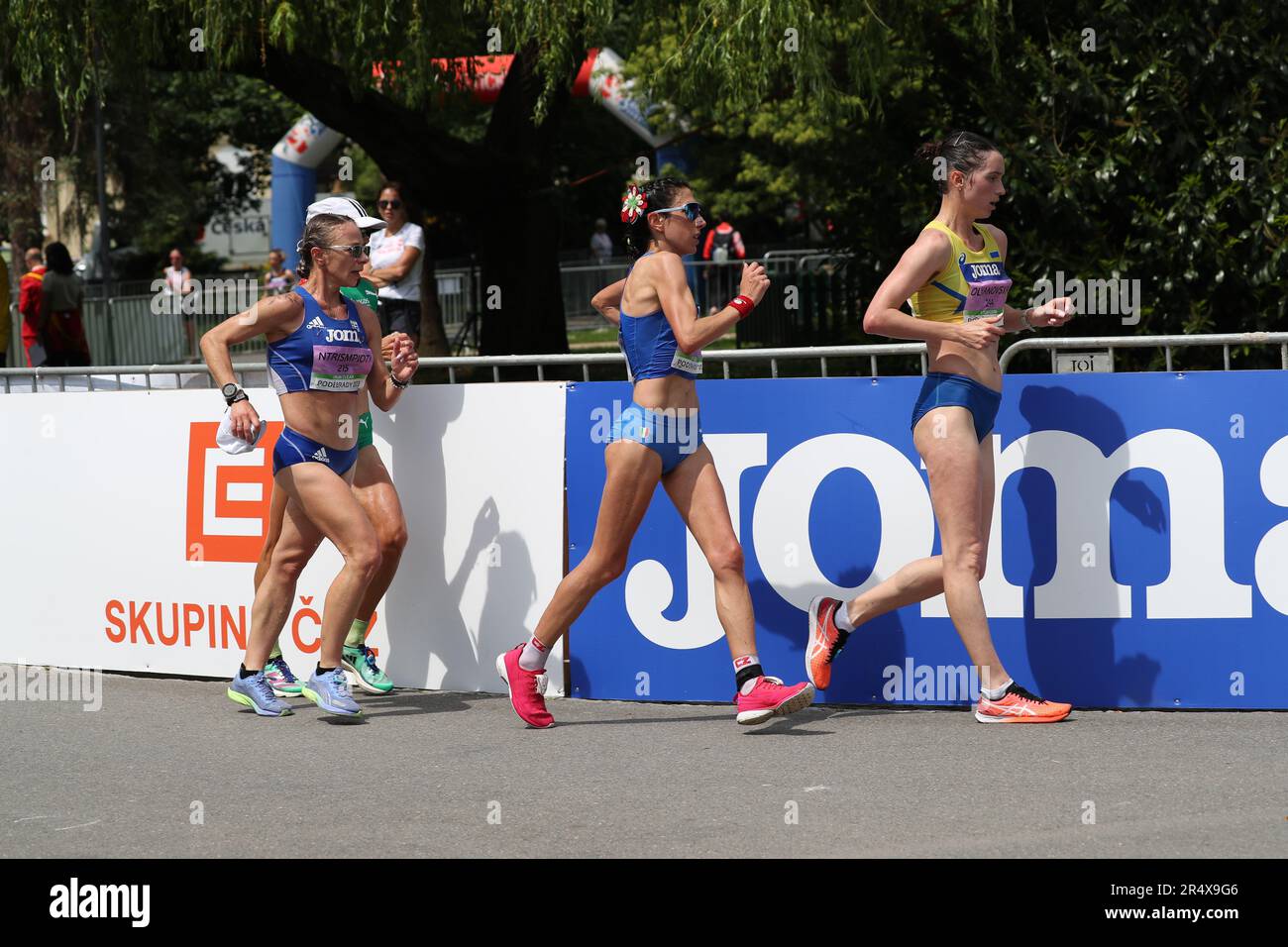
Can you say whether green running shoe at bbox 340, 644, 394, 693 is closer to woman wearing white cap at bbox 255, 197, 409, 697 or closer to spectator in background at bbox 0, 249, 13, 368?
woman wearing white cap at bbox 255, 197, 409, 697

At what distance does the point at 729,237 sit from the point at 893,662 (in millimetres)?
25200

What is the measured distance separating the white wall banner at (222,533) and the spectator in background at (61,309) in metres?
8.81

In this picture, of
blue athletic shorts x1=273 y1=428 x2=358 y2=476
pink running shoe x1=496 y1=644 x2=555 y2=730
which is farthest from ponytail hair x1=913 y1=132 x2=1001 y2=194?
blue athletic shorts x1=273 y1=428 x2=358 y2=476

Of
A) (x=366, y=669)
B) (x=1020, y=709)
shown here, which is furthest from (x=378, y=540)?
(x=1020, y=709)

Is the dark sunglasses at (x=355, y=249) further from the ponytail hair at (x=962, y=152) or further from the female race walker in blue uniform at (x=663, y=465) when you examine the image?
the ponytail hair at (x=962, y=152)

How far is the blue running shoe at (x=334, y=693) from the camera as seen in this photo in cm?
697

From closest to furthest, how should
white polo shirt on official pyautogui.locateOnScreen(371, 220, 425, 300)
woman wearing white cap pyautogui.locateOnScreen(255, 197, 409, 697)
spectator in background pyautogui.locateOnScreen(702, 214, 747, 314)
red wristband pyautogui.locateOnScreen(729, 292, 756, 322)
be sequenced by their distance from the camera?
red wristband pyautogui.locateOnScreen(729, 292, 756, 322)
woman wearing white cap pyautogui.locateOnScreen(255, 197, 409, 697)
white polo shirt on official pyautogui.locateOnScreen(371, 220, 425, 300)
spectator in background pyautogui.locateOnScreen(702, 214, 747, 314)

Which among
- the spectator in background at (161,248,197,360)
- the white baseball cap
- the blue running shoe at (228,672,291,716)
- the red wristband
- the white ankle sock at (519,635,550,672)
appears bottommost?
the blue running shoe at (228,672,291,716)

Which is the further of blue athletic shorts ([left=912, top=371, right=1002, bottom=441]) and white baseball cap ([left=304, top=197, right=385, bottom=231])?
white baseball cap ([left=304, top=197, right=385, bottom=231])

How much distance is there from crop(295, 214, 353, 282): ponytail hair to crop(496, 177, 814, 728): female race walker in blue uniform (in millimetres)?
1249

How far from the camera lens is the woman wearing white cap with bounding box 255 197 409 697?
24.3 ft

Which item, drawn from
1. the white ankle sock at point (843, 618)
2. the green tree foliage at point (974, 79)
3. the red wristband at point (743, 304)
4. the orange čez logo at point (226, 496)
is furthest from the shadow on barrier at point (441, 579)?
the green tree foliage at point (974, 79)

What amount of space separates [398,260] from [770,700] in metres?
6.24

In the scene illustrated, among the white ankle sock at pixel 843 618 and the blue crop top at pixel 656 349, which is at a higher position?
the blue crop top at pixel 656 349
